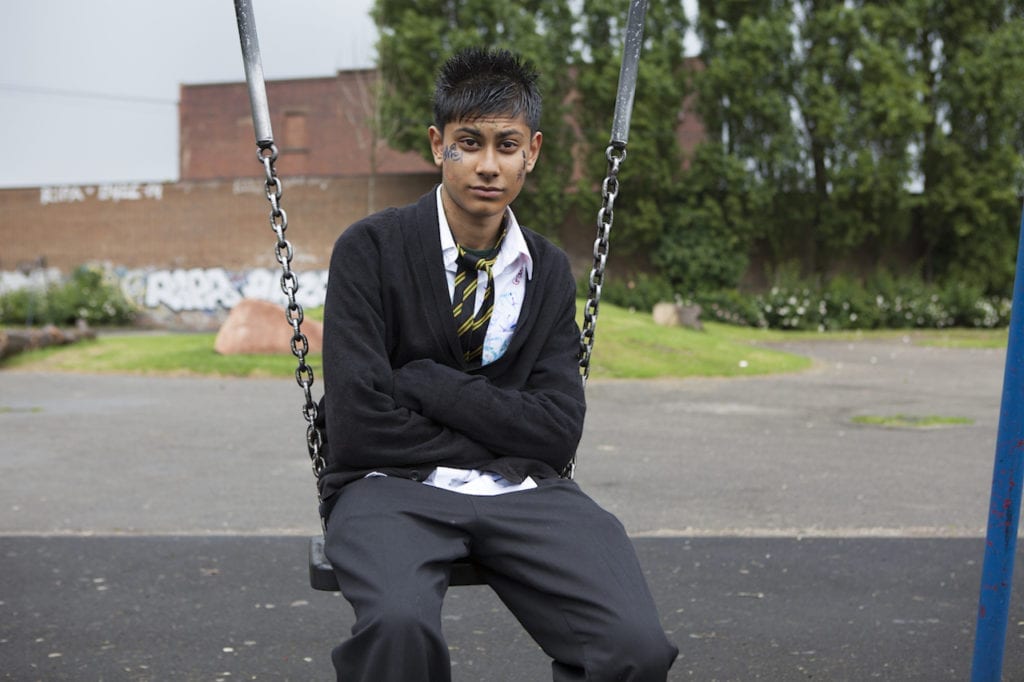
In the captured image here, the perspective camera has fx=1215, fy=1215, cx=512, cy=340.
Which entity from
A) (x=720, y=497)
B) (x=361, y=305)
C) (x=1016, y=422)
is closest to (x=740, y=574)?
(x=720, y=497)

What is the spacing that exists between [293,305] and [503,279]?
1.84ft

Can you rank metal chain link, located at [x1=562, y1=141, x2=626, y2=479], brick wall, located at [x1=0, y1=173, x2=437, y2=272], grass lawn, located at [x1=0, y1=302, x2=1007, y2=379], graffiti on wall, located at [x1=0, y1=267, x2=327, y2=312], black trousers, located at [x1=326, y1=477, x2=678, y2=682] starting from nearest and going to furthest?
black trousers, located at [x1=326, y1=477, x2=678, y2=682] → metal chain link, located at [x1=562, y1=141, x2=626, y2=479] → grass lawn, located at [x1=0, y1=302, x2=1007, y2=379] → graffiti on wall, located at [x1=0, y1=267, x2=327, y2=312] → brick wall, located at [x1=0, y1=173, x2=437, y2=272]

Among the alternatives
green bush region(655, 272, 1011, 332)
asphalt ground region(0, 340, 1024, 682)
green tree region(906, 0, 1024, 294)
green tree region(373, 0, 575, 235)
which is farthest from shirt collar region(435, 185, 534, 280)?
green tree region(906, 0, 1024, 294)

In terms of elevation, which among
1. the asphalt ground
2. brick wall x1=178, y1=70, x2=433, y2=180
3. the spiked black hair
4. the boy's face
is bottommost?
the asphalt ground

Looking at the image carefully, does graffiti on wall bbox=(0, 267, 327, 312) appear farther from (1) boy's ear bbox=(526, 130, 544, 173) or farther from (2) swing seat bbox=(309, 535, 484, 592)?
(2) swing seat bbox=(309, 535, 484, 592)

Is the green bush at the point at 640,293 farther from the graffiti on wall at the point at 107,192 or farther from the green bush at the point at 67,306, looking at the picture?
the graffiti on wall at the point at 107,192

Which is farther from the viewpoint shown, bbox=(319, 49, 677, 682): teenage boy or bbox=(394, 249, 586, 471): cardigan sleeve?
bbox=(394, 249, 586, 471): cardigan sleeve

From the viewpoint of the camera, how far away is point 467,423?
2672mm

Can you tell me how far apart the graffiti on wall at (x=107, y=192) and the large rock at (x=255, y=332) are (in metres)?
21.2

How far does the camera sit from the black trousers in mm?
2350

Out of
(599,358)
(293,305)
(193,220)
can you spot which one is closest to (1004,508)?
(293,305)

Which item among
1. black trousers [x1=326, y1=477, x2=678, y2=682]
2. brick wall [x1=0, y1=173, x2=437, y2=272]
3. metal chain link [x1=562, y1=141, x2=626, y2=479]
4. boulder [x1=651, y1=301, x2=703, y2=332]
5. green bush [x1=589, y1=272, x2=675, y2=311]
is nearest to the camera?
black trousers [x1=326, y1=477, x2=678, y2=682]

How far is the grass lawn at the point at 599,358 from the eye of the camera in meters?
15.6

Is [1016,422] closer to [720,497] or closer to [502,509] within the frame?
[502,509]
